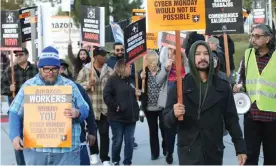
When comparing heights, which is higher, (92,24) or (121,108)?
(92,24)

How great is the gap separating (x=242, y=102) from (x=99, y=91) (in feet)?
10.9

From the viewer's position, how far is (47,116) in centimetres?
534

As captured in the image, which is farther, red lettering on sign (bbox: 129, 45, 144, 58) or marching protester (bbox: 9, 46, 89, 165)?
red lettering on sign (bbox: 129, 45, 144, 58)

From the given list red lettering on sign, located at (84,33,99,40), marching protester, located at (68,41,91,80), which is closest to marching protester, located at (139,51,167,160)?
marching protester, located at (68,41,91,80)

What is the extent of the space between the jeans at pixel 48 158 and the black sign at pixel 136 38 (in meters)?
4.34

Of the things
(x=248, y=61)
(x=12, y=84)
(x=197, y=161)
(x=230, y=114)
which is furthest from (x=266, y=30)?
(x=12, y=84)

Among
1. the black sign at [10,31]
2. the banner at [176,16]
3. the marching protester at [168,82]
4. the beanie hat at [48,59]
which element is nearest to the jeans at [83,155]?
the beanie hat at [48,59]

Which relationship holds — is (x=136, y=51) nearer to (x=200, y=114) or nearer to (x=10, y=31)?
(x=10, y=31)

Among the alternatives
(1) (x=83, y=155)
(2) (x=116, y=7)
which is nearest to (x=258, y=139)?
(1) (x=83, y=155)

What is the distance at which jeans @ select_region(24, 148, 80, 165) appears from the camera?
5.29m

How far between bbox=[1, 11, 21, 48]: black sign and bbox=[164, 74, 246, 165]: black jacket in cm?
701

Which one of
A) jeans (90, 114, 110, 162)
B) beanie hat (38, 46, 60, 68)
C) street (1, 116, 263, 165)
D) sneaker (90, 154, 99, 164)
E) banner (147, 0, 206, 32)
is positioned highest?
banner (147, 0, 206, 32)

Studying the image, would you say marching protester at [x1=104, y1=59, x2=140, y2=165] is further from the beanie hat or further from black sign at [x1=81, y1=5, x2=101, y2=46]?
the beanie hat

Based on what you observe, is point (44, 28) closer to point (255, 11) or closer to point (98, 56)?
point (98, 56)
